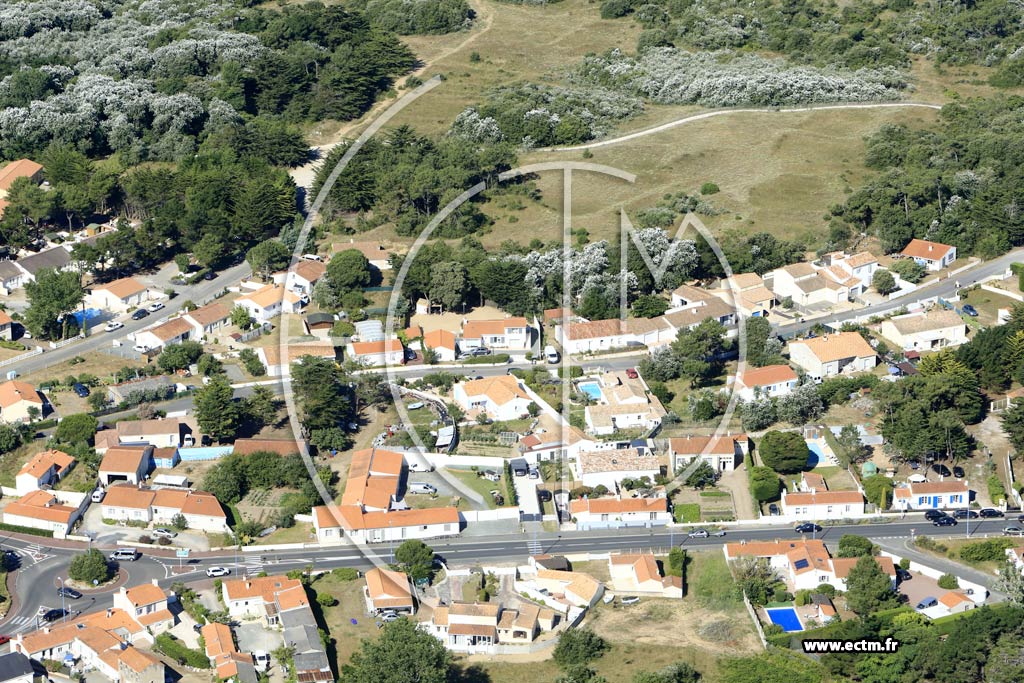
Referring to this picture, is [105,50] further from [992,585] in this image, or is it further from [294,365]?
[992,585]

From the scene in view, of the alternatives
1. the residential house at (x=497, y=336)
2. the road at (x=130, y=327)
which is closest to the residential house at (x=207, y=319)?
the road at (x=130, y=327)

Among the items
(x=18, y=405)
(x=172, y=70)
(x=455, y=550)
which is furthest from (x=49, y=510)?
(x=172, y=70)

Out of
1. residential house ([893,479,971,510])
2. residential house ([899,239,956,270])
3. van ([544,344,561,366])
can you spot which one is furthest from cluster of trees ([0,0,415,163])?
residential house ([893,479,971,510])

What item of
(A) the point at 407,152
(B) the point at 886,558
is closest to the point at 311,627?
(B) the point at 886,558

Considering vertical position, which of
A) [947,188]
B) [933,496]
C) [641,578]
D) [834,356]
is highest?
[947,188]

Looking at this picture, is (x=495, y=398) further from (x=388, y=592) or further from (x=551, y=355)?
(x=388, y=592)

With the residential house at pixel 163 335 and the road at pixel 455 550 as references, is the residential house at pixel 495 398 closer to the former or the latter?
the road at pixel 455 550
